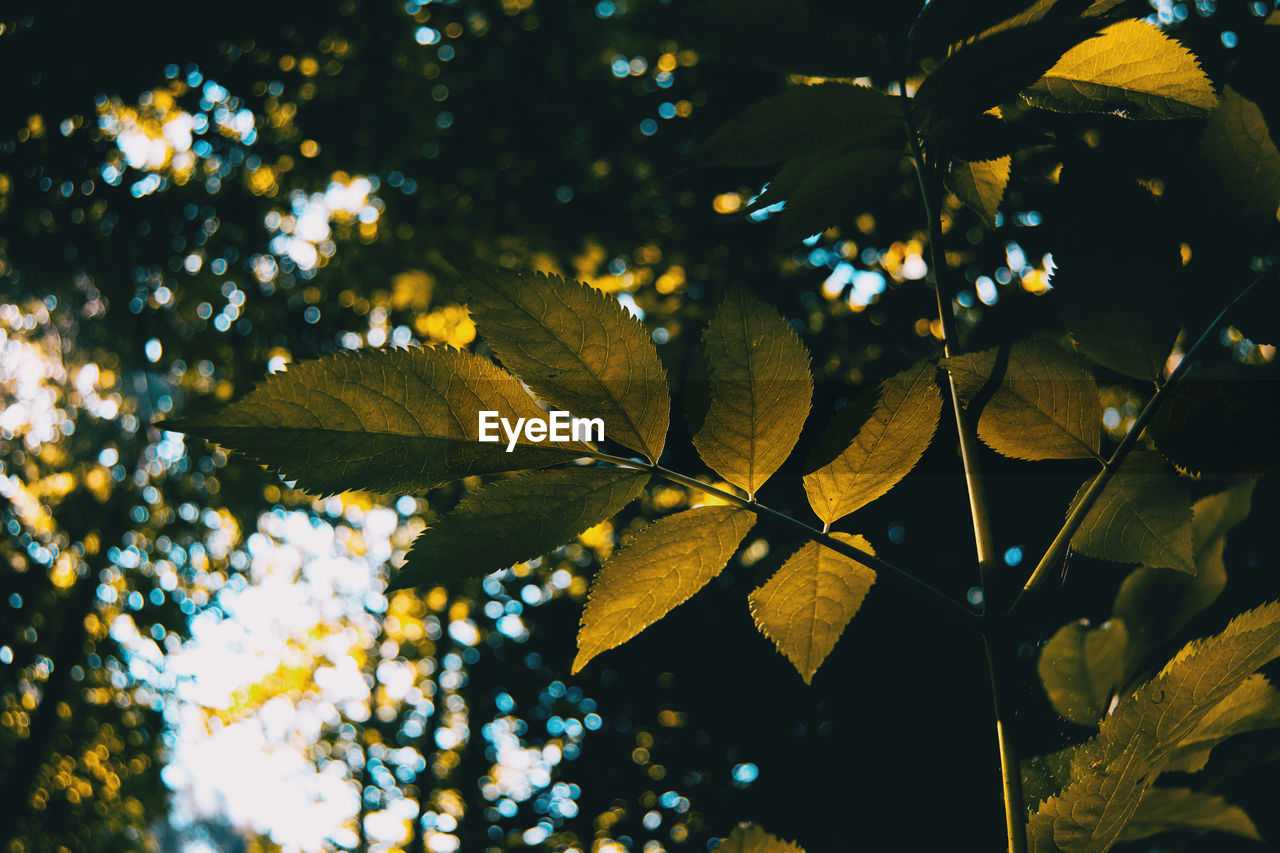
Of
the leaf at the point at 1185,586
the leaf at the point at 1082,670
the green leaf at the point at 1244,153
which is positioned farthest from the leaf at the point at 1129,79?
the leaf at the point at 1082,670

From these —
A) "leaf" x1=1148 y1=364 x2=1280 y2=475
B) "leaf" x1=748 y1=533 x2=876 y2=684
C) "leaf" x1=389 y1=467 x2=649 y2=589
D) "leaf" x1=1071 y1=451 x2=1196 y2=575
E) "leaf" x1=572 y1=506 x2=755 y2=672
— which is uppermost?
"leaf" x1=1148 y1=364 x2=1280 y2=475

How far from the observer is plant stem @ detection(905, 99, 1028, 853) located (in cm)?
41

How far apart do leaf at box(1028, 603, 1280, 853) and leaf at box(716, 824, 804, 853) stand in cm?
16

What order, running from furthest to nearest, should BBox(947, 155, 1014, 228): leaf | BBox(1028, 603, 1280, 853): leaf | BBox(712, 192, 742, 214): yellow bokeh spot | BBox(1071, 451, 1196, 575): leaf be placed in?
BBox(712, 192, 742, 214): yellow bokeh spot < BBox(947, 155, 1014, 228): leaf < BBox(1071, 451, 1196, 575): leaf < BBox(1028, 603, 1280, 853): leaf

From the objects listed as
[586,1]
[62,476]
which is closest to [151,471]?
[62,476]

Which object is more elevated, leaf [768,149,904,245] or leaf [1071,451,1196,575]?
leaf [768,149,904,245]

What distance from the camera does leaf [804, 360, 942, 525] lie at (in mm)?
475

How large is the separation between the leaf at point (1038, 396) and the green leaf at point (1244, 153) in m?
0.18

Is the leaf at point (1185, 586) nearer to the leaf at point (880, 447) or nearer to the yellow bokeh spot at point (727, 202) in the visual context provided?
the leaf at point (880, 447)

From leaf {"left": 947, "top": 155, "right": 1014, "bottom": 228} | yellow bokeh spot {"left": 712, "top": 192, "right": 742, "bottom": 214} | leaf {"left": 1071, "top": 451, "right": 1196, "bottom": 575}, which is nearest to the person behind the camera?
leaf {"left": 1071, "top": 451, "right": 1196, "bottom": 575}

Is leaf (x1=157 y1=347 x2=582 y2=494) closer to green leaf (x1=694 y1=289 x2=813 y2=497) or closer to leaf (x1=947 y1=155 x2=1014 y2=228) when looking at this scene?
green leaf (x1=694 y1=289 x2=813 y2=497)

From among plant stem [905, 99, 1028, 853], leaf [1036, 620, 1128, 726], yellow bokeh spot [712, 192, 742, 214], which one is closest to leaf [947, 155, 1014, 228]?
plant stem [905, 99, 1028, 853]

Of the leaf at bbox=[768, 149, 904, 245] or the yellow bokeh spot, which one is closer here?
→ the leaf at bbox=[768, 149, 904, 245]

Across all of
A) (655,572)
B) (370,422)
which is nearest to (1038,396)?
(655,572)
